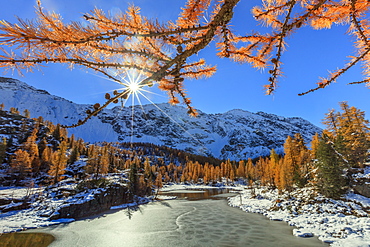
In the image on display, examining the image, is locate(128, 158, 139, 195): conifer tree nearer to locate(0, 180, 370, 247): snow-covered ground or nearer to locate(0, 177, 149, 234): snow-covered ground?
locate(0, 177, 149, 234): snow-covered ground

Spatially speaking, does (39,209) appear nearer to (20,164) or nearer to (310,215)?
(20,164)

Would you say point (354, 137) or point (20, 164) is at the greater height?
point (354, 137)

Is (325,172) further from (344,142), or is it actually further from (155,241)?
(155,241)

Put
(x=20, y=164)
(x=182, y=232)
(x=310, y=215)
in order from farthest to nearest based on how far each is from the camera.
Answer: (x=20, y=164), (x=310, y=215), (x=182, y=232)

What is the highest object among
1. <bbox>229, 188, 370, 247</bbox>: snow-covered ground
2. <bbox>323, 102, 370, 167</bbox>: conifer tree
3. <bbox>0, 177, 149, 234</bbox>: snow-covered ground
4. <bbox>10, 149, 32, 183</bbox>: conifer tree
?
<bbox>323, 102, 370, 167</bbox>: conifer tree

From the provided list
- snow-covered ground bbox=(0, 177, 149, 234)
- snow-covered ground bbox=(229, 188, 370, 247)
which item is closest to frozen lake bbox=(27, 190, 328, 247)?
snow-covered ground bbox=(229, 188, 370, 247)

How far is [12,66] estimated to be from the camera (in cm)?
132

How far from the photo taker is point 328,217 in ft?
57.6

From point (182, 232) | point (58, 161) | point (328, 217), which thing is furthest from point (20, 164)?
point (328, 217)

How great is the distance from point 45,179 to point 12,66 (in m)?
54.9

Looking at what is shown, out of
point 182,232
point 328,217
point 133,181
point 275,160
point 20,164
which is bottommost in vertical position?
point 182,232

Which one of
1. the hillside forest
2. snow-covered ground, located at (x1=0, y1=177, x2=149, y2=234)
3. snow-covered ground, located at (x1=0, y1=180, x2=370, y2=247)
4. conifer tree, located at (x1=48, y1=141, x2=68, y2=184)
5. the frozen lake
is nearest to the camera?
snow-covered ground, located at (x1=0, y1=180, x2=370, y2=247)

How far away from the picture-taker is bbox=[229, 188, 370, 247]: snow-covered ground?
13545 mm

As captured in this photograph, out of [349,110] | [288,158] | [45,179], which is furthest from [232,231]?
[45,179]
